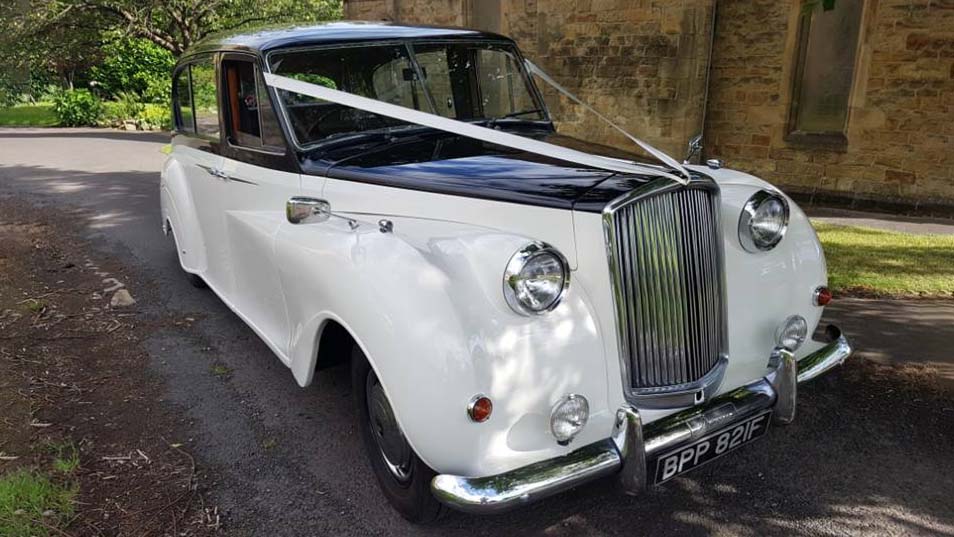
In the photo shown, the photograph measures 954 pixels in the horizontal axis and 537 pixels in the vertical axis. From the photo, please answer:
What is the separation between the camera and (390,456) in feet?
9.20

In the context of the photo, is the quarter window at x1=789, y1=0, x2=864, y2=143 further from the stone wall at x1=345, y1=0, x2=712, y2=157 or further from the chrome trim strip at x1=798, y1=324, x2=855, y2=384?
the chrome trim strip at x1=798, y1=324, x2=855, y2=384

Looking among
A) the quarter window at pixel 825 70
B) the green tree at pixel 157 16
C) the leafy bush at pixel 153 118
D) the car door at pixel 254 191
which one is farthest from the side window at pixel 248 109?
the leafy bush at pixel 153 118

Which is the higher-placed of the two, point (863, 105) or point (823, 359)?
point (863, 105)

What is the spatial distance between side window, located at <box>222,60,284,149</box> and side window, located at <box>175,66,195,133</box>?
3.18 feet

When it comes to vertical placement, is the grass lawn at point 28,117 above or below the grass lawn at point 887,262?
above

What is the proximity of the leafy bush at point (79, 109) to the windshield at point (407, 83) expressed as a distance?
68.3 feet

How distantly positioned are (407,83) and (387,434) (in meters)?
2.02

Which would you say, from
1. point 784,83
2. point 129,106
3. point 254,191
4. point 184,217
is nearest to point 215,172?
point 254,191

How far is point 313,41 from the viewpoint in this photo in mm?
3721

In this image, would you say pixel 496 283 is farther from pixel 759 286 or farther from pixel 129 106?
pixel 129 106

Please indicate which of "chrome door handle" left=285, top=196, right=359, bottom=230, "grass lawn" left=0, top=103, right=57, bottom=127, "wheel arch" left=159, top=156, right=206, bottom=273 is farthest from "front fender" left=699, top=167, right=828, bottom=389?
"grass lawn" left=0, top=103, right=57, bottom=127

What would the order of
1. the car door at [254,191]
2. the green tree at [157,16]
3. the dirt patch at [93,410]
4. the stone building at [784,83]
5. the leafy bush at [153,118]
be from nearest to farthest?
the dirt patch at [93,410] → the car door at [254,191] → the stone building at [784,83] → the green tree at [157,16] → the leafy bush at [153,118]

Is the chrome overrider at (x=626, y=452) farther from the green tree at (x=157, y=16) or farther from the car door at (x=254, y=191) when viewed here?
the green tree at (x=157, y=16)

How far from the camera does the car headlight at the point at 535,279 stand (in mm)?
2297
